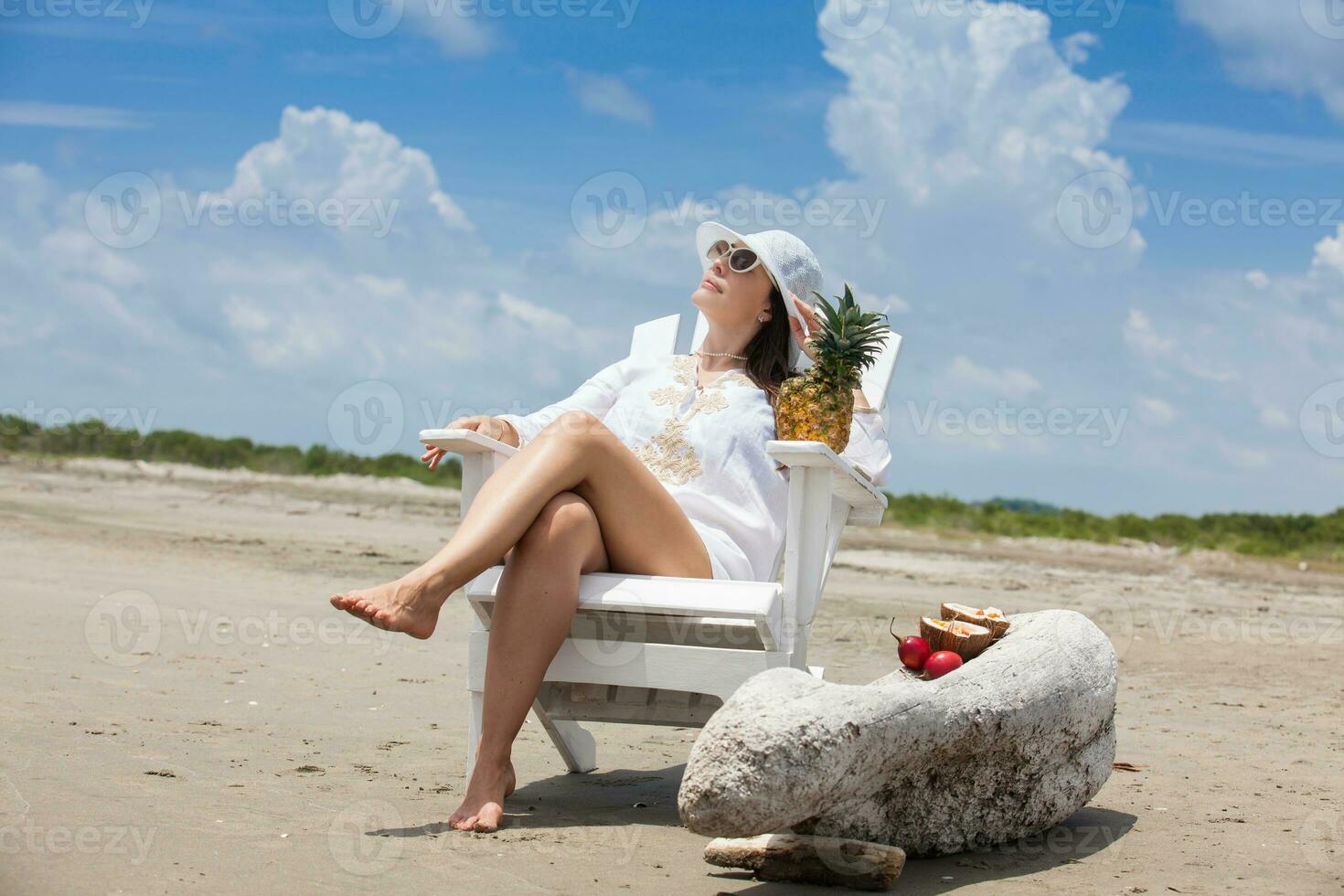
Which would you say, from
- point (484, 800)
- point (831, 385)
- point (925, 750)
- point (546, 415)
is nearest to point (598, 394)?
point (546, 415)

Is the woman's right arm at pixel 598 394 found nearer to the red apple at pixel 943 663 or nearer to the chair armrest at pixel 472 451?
the chair armrest at pixel 472 451

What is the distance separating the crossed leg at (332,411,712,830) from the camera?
321 cm

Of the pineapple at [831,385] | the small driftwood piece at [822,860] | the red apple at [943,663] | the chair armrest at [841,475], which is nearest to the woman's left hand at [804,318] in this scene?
the pineapple at [831,385]

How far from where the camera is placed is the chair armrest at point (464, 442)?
12.4 feet

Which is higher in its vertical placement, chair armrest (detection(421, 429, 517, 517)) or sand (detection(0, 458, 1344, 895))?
chair armrest (detection(421, 429, 517, 517))

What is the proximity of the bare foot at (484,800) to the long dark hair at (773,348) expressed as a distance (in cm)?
168

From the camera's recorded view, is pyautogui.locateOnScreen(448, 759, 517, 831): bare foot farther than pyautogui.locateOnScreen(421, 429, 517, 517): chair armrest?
No

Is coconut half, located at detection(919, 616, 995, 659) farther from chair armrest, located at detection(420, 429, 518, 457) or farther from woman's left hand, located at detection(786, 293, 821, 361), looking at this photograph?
chair armrest, located at detection(420, 429, 518, 457)

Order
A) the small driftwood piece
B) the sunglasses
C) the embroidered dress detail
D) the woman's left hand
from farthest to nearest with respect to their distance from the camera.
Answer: the sunglasses
the woman's left hand
the embroidered dress detail
the small driftwood piece

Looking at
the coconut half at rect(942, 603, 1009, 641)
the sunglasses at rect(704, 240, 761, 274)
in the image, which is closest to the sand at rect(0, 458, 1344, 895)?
the coconut half at rect(942, 603, 1009, 641)

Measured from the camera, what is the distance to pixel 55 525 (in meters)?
11.9

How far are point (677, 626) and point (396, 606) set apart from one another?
0.76m

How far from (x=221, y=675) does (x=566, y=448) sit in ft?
9.85

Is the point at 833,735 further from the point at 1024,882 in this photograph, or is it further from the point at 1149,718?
the point at 1149,718
